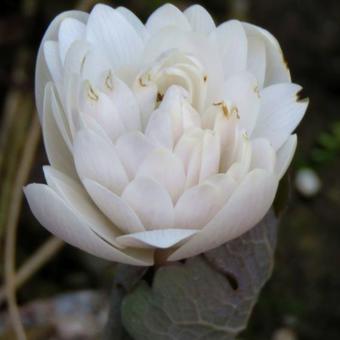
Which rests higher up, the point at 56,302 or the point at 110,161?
the point at 110,161

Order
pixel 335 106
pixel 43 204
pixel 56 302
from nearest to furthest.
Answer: pixel 43 204 < pixel 56 302 < pixel 335 106

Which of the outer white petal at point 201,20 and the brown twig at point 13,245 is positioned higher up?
the outer white petal at point 201,20

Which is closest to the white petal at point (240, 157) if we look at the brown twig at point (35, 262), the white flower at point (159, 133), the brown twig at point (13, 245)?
the white flower at point (159, 133)

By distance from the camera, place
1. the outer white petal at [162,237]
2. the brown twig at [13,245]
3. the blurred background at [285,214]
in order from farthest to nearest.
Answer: the blurred background at [285,214] < the brown twig at [13,245] < the outer white petal at [162,237]

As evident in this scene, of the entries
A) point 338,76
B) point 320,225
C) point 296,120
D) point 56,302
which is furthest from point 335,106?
point 296,120

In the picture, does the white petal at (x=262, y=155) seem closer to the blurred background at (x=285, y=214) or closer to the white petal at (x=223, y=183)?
the white petal at (x=223, y=183)

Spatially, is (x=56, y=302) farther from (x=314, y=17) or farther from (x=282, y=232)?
(x=314, y=17)

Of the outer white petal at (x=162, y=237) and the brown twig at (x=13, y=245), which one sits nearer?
the outer white petal at (x=162, y=237)

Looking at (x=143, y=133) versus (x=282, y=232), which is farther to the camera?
(x=282, y=232)
